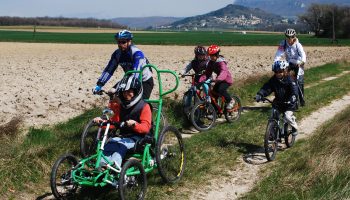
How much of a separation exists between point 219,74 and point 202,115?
3.53ft

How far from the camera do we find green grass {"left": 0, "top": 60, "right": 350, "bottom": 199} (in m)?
6.64

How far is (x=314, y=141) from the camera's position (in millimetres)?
8742

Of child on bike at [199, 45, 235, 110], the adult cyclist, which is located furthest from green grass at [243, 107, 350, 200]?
the adult cyclist

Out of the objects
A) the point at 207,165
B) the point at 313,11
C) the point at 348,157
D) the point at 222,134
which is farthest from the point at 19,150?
the point at 313,11

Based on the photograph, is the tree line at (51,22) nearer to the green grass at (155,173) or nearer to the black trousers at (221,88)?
the black trousers at (221,88)

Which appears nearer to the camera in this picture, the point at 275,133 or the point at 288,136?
the point at 275,133

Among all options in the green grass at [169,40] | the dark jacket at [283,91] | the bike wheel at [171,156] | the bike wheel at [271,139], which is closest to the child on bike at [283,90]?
the dark jacket at [283,91]

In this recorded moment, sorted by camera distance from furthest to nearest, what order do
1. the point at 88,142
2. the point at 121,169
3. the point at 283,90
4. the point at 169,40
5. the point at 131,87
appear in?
the point at 169,40, the point at 283,90, the point at 88,142, the point at 131,87, the point at 121,169

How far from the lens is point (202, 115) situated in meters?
10.9

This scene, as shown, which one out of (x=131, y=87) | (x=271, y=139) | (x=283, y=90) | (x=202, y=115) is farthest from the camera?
(x=202, y=115)

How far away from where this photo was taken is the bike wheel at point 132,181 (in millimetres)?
5594

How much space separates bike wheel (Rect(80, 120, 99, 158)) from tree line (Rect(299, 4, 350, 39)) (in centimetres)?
8379

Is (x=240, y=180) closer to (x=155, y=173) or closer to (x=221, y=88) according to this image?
(x=155, y=173)

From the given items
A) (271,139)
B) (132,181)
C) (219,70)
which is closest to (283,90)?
(271,139)
